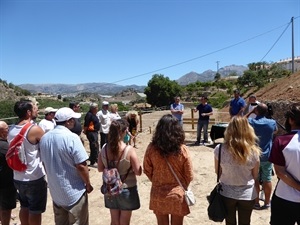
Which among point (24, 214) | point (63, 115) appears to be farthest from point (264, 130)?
point (24, 214)

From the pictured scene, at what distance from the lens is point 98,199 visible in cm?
526

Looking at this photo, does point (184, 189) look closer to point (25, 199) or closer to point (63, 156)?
point (63, 156)

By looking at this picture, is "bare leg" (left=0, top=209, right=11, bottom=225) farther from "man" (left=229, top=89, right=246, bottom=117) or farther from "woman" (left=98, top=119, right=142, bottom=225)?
"man" (left=229, top=89, right=246, bottom=117)

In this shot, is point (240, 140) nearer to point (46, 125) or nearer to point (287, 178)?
point (287, 178)

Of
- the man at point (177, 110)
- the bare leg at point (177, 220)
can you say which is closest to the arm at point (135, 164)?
the bare leg at point (177, 220)

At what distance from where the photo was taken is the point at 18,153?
3.08 m

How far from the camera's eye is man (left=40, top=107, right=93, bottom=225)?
2.79 metres

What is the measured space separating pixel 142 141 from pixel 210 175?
187 inches

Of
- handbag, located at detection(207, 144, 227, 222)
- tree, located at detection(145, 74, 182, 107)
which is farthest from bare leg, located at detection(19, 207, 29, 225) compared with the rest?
tree, located at detection(145, 74, 182, 107)

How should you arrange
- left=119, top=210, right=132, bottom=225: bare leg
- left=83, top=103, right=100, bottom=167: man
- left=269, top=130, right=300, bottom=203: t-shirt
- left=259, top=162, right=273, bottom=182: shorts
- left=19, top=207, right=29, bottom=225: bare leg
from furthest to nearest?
left=83, top=103, right=100, bottom=167: man, left=259, top=162, right=273, bottom=182: shorts, left=19, top=207, right=29, bottom=225: bare leg, left=119, top=210, right=132, bottom=225: bare leg, left=269, top=130, right=300, bottom=203: t-shirt

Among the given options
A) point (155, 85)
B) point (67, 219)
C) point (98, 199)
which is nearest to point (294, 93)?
point (98, 199)

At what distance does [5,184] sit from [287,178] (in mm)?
3161

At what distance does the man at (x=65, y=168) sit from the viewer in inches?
110

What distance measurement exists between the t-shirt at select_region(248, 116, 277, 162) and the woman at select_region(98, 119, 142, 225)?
1999mm
